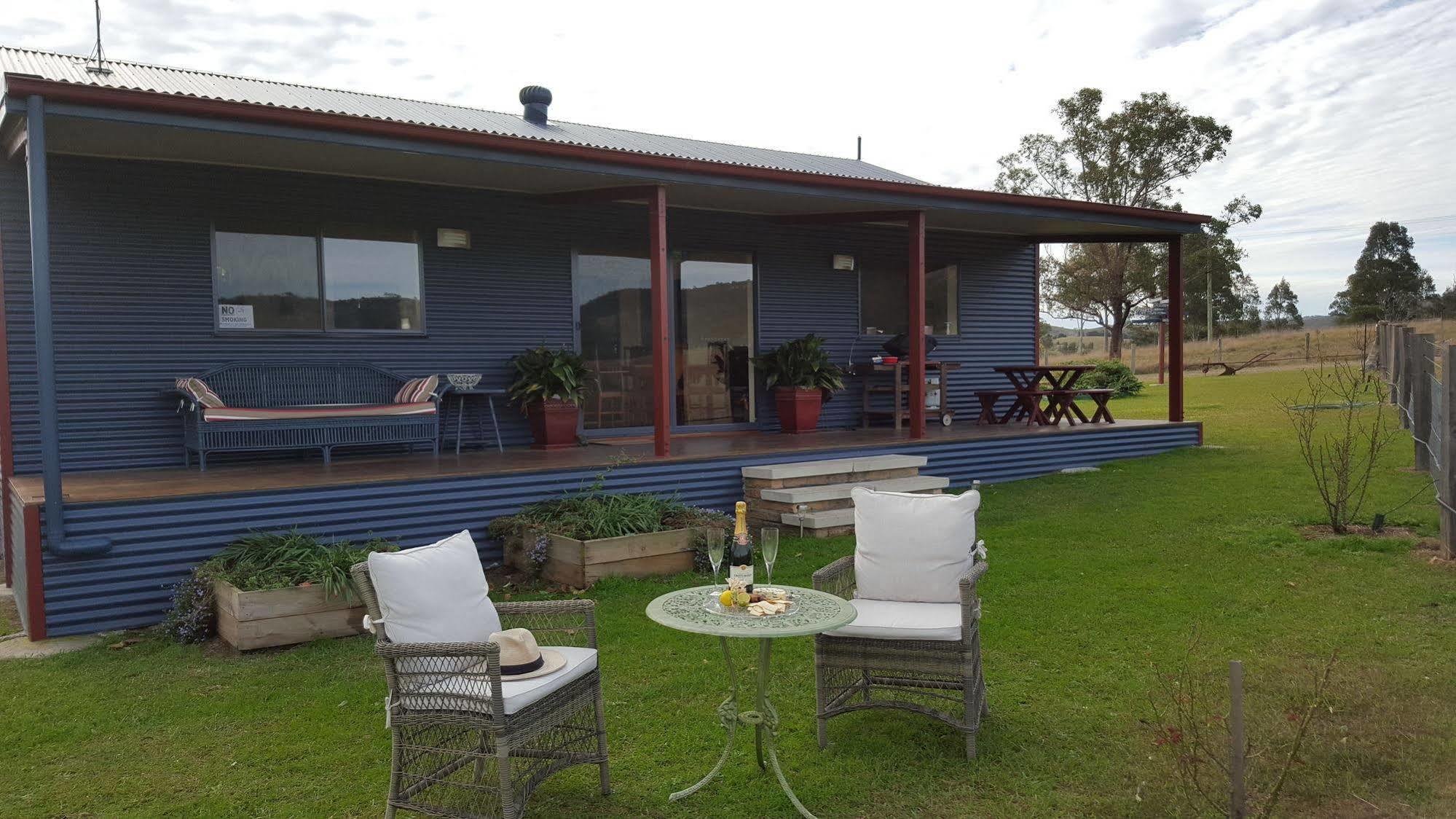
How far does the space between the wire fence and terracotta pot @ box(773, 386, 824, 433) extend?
16.6ft

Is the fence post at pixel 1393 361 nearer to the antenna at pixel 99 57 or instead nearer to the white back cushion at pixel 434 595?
the white back cushion at pixel 434 595

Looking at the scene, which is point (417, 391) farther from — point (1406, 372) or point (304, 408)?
point (1406, 372)

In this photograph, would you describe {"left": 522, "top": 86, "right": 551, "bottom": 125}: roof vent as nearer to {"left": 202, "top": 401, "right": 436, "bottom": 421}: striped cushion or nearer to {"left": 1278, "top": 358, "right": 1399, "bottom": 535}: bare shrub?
{"left": 202, "top": 401, "right": 436, "bottom": 421}: striped cushion

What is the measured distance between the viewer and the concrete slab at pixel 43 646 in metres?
4.81

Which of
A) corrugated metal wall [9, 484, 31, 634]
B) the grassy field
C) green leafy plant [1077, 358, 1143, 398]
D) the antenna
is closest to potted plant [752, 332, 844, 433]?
the antenna

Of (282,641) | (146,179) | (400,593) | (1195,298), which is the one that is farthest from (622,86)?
A: (1195,298)

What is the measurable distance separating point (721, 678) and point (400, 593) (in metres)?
1.59

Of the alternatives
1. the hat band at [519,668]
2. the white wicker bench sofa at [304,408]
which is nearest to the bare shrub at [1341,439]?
the hat band at [519,668]

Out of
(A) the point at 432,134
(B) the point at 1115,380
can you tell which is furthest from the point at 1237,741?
(B) the point at 1115,380

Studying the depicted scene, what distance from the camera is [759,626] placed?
2.95m

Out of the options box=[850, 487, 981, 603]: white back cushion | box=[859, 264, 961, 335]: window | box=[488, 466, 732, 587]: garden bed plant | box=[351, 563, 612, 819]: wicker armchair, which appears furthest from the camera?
box=[859, 264, 961, 335]: window

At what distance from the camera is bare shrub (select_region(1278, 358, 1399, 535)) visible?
654 centimetres

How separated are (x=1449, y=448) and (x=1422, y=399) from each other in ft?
11.8

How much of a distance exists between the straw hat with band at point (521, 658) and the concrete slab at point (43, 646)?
3.15 m
